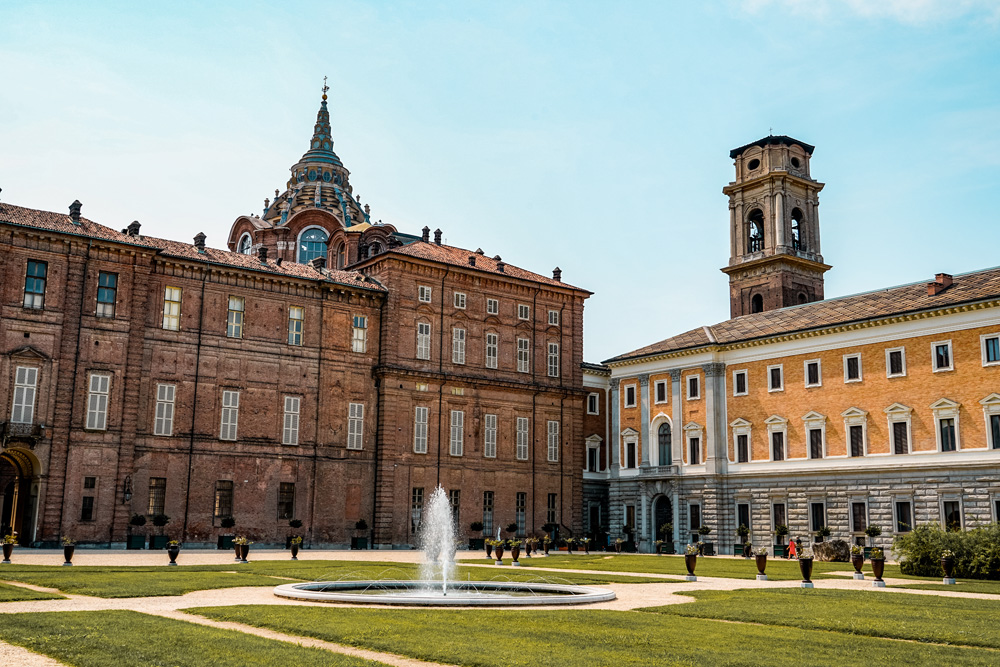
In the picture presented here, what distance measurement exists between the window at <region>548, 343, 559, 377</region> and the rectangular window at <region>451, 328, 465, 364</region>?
637cm

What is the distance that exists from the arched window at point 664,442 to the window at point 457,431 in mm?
12803

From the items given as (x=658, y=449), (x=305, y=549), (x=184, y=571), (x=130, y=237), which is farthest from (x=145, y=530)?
(x=658, y=449)

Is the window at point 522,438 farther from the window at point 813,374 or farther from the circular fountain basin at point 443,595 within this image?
the circular fountain basin at point 443,595

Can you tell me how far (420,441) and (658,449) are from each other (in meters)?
15.4

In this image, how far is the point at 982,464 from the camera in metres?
42.8

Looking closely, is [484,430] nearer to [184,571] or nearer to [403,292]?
[403,292]

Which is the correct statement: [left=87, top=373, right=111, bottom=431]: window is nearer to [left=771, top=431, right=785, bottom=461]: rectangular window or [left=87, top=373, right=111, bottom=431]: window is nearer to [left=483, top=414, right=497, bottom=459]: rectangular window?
[left=483, top=414, right=497, bottom=459]: rectangular window

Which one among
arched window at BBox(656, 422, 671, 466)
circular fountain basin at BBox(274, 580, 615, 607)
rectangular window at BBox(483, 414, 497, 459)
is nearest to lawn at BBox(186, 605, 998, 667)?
circular fountain basin at BBox(274, 580, 615, 607)

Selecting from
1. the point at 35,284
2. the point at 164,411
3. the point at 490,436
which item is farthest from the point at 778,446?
the point at 35,284

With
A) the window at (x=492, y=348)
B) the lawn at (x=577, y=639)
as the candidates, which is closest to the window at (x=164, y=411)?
the window at (x=492, y=348)

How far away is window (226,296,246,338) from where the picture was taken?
4728 cm

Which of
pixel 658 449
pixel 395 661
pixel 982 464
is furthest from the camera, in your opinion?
pixel 658 449

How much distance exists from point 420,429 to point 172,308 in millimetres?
14386

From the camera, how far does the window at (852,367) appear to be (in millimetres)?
48812
